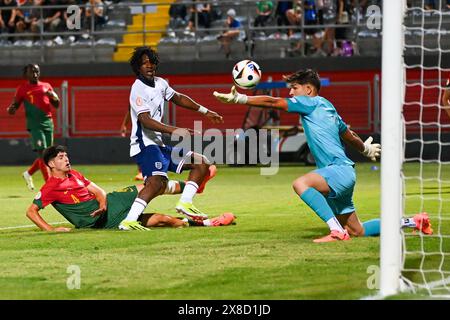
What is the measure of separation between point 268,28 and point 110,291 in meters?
22.0

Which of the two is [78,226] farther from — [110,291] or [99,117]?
[99,117]

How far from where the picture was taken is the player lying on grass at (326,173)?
32.5 feet

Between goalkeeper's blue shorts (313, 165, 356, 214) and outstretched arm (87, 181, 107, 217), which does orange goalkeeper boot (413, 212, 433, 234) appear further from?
outstretched arm (87, 181, 107, 217)

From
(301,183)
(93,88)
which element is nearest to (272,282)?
(301,183)

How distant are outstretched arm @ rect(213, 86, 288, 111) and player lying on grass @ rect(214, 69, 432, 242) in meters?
0.29

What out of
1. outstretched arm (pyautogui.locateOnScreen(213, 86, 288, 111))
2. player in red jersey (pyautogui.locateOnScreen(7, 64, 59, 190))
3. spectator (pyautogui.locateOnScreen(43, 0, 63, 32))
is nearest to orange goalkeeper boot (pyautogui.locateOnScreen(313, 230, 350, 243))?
outstretched arm (pyautogui.locateOnScreen(213, 86, 288, 111))

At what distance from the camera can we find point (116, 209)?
38.4 ft

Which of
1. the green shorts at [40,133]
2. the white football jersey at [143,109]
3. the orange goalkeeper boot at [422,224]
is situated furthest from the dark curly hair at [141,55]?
the green shorts at [40,133]

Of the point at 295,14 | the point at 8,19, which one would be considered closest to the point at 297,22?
the point at 295,14

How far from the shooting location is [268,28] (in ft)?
93.9

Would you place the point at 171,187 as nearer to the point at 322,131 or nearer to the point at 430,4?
the point at 322,131

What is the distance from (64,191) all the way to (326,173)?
2975 millimetres

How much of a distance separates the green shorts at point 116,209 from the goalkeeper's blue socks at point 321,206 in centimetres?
255
